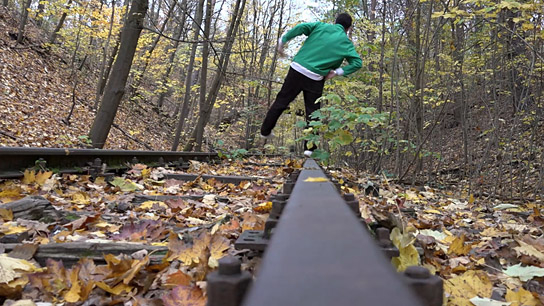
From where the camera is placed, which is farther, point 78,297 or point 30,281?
point 30,281

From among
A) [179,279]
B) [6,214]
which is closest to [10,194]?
[6,214]

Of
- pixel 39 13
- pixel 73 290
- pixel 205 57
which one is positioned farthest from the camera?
pixel 39 13

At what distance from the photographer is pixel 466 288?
59.4 inches

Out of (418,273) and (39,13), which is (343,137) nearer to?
(418,273)

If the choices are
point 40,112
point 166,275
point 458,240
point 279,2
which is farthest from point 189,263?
point 279,2

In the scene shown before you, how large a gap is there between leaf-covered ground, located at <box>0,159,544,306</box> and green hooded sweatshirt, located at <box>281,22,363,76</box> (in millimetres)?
2428

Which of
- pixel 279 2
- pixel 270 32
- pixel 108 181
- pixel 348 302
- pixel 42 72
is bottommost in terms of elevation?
pixel 108 181

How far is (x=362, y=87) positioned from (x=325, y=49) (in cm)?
293

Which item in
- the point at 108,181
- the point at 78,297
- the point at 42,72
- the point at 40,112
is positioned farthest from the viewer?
the point at 42,72

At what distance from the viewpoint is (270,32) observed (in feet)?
57.9

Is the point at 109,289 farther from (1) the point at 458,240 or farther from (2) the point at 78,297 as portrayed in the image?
(1) the point at 458,240

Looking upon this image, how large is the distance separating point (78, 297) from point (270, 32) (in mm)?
17396

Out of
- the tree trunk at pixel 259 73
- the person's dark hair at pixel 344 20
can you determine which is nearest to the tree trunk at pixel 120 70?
the person's dark hair at pixel 344 20

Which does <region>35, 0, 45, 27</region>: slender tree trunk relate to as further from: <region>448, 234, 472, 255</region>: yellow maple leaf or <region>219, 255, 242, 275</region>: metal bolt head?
<region>219, 255, 242, 275</region>: metal bolt head
